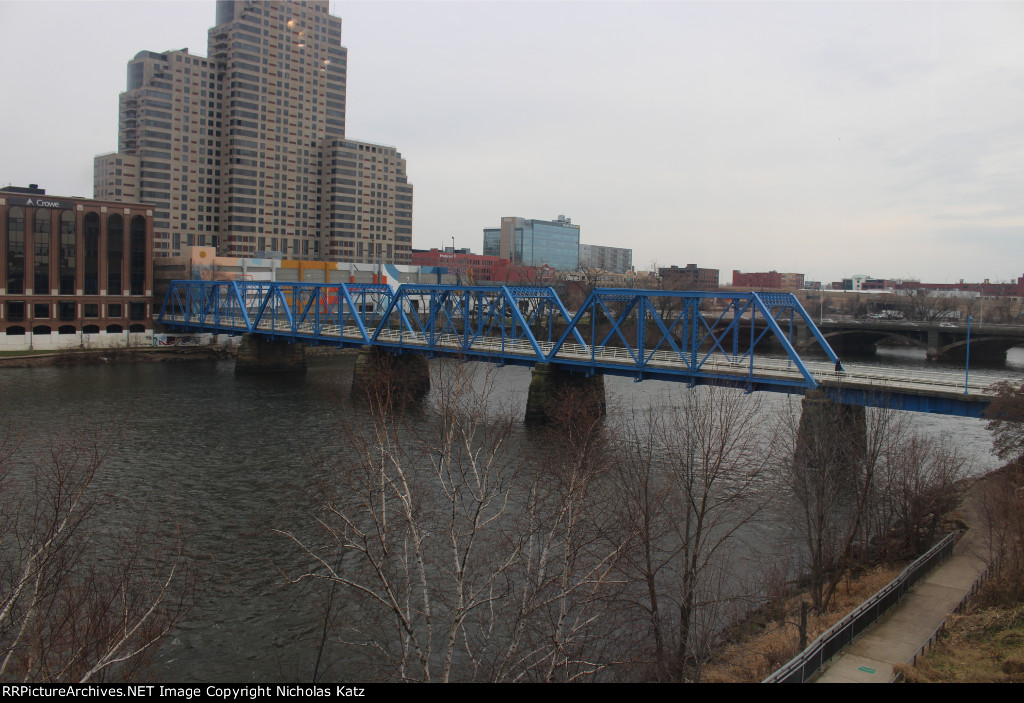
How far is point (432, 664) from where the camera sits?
14945 mm

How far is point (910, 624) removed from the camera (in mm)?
15570

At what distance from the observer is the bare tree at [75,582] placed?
34.7 ft

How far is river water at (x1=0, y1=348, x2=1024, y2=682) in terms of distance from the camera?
16.3 m

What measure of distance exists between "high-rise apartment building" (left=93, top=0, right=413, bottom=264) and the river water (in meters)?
64.3

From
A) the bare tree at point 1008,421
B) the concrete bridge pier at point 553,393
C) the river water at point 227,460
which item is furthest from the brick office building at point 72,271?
the bare tree at point 1008,421

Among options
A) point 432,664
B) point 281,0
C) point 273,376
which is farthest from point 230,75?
point 432,664

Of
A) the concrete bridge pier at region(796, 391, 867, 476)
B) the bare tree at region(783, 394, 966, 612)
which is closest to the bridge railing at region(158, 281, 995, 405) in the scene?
the concrete bridge pier at region(796, 391, 867, 476)

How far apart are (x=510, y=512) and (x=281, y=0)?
128 m

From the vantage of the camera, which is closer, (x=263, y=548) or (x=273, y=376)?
(x=263, y=548)

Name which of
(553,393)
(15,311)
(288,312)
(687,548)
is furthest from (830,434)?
(15,311)

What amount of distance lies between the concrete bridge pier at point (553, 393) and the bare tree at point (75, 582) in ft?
67.1

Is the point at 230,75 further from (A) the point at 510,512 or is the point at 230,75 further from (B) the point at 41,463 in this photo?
(A) the point at 510,512

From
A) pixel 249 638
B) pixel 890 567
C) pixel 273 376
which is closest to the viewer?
pixel 249 638

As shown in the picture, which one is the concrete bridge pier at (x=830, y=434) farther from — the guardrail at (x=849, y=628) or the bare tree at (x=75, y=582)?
the bare tree at (x=75, y=582)
